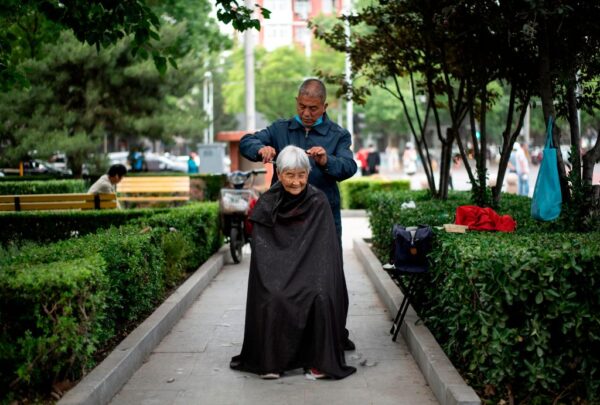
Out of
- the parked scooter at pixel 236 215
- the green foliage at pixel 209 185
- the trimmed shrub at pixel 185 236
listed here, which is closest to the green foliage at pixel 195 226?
the trimmed shrub at pixel 185 236

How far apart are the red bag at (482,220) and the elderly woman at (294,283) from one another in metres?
1.54

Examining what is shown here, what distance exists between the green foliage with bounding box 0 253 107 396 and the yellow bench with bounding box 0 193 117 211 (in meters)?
9.08

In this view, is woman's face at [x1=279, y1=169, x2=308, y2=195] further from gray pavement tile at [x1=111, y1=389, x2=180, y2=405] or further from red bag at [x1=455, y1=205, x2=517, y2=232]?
red bag at [x1=455, y1=205, x2=517, y2=232]

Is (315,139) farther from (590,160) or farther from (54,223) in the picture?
(54,223)

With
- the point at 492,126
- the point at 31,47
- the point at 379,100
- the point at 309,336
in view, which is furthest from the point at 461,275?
the point at 492,126

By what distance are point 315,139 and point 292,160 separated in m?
0.88

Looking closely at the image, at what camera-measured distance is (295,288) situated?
21.7 ft

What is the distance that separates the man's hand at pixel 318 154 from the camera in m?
6.88

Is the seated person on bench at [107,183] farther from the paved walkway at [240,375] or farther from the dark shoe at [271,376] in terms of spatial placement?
the dark shoe at [271,376]

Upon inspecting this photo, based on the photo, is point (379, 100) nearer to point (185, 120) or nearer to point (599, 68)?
point (185, 120)

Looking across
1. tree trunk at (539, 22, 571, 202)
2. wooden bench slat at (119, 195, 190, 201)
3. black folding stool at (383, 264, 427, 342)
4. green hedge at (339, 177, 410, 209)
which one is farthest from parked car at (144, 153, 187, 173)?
black folding stool at (383, 264, 427, 342)

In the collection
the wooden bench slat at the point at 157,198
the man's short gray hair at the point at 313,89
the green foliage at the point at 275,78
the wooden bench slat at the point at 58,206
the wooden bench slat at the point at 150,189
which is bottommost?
the wooden bench slat at the point at 157,198

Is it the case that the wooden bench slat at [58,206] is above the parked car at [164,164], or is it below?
below

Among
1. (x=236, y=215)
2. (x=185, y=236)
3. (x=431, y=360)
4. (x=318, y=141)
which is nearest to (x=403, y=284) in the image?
(x=431, y=360)
